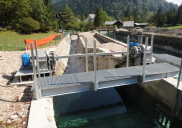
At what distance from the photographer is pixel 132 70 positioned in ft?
27.1

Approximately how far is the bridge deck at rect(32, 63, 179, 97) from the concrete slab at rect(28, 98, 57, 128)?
1.91 ft

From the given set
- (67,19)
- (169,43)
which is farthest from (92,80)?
(67,19)

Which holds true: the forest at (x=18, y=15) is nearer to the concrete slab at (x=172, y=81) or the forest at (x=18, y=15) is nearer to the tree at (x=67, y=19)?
the tree at (x=67, y=19)

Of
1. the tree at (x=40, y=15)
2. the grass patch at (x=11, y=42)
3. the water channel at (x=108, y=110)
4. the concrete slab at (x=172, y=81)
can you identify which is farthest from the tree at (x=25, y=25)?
the concrete slab at (x=172, y=81)

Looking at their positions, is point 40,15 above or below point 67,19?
below

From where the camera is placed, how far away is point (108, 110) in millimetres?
9602

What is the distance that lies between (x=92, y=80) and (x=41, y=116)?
263 cm

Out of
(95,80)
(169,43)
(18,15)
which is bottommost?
(95,80)

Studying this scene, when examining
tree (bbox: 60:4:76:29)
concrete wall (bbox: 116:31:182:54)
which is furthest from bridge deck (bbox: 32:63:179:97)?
tree (bbox: 60:4:76:29)

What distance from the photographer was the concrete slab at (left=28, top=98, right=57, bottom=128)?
5.52 m

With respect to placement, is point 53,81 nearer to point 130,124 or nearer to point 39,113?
point 39,113

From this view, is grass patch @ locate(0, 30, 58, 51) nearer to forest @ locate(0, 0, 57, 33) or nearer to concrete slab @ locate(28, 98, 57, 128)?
forest @ locate(0, 0, 57, 33)

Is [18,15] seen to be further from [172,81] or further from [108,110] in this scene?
[172,81]

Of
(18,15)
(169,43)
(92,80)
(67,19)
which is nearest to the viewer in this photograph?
(92,80)
